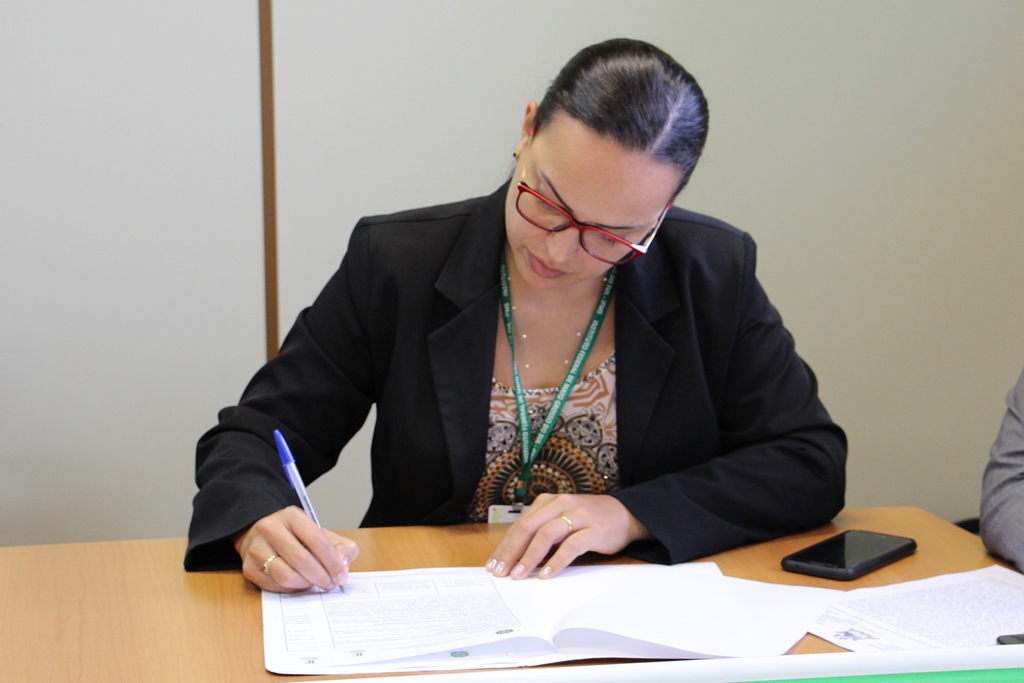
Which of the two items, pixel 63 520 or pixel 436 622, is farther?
pixel 63 520

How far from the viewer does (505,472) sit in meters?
1.59

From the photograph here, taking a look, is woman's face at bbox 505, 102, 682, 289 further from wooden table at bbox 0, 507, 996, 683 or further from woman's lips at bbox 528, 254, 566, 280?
wooden table at bbox 0, 507, 996, 683

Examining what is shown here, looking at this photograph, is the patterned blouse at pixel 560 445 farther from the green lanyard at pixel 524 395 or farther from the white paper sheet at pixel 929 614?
the white paper sheet at pixel 929 614

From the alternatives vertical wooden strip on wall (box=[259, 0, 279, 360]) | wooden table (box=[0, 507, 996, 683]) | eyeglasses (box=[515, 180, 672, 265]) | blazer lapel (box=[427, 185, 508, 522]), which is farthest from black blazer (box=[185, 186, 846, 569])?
vertical wooden strip on wall (box=[259, 0, 279, 360])

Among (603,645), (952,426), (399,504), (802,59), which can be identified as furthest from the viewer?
(952,426)

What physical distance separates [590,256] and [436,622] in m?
0.56

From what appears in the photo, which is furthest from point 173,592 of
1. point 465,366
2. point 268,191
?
point 268,191

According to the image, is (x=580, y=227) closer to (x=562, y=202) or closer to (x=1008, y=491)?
(x=562, y=202)

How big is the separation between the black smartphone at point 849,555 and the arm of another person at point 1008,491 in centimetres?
12

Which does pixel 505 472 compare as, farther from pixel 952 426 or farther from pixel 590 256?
pixel 952 426

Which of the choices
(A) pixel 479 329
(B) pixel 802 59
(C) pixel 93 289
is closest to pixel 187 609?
(A) pixel 479 329

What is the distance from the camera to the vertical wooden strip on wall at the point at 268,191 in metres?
2.57

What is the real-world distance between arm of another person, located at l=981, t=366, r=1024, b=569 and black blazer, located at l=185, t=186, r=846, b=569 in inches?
8.5

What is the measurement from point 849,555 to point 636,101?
2.27ft
